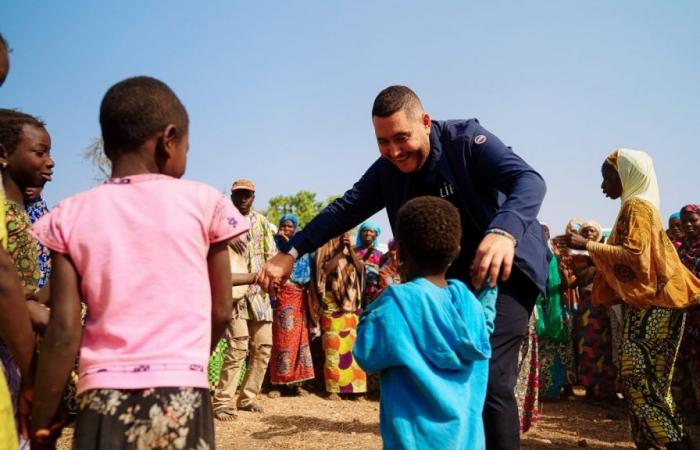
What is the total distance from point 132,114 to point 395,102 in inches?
61.1

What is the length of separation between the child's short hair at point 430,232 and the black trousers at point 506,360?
19.9 inches

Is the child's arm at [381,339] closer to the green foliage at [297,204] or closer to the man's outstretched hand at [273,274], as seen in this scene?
the man's outstretched hand at [273,274]

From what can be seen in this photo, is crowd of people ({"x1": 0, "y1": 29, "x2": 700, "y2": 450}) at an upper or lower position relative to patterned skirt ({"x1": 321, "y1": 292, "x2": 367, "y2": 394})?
upper

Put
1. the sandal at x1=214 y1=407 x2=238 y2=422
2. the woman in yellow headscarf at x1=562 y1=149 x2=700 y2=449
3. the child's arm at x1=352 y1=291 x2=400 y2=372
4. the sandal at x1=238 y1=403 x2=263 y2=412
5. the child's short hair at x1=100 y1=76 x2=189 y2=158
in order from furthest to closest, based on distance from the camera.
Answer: the sandal at x1=238 y1=403 x2=263 y2=412 → the sandal at x1=214 y1=407 x2=238 y2=422 → the woman in yellow headscarf at x1=562 y1=149 x2=700 y2=449 → the child's arm at x1=352 y1=291 x2=400 y2=372 → the child's short hair at x1=100 y1=76 x2=189 y2=158

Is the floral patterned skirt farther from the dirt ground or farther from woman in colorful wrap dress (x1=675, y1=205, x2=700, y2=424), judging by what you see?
woman in colorful wrap dress (x1=675, y1=205, x2=700, y2=424)

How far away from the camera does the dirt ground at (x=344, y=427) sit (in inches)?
228

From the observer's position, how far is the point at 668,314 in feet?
16.8

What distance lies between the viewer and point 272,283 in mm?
3557

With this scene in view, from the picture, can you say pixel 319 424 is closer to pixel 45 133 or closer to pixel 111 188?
pixel 45 133

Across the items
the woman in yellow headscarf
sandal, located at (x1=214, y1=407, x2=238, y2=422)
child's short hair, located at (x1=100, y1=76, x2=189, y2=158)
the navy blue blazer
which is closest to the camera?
child's short hair, located at (x1=100, y1=76, x2=189, y2=158)

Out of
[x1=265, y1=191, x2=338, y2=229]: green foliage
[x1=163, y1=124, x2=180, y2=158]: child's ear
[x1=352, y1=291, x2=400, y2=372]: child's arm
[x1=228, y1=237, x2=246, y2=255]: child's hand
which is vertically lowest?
[x1=352, y1=291, x2=400, y2=372]: child's arm

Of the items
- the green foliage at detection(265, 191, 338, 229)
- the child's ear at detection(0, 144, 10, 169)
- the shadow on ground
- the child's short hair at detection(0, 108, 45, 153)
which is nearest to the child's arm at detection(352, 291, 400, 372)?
the child's ear at detection(0, 144, 10, 169)

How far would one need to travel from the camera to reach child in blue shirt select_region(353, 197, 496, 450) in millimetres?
2533

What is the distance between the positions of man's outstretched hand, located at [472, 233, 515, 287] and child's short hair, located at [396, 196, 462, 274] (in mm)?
155
